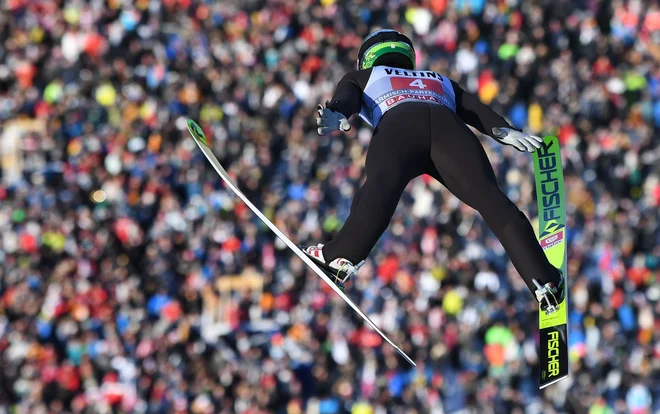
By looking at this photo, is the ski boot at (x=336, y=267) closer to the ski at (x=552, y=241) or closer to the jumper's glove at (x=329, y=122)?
the jumper's glove at (x=329, y=122)

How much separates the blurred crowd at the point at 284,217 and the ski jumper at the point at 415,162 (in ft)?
21.7

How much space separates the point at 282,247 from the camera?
13719 millimetres

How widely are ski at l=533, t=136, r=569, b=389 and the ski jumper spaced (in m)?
0.33

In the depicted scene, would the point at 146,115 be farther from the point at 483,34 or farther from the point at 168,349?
the point at 483,34

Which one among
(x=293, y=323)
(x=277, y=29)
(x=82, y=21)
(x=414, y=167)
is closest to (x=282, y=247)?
(x=293, y=323)

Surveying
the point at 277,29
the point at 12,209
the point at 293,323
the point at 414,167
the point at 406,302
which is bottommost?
the point at 12,209

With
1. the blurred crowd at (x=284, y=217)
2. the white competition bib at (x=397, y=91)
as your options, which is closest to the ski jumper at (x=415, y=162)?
the white competition bib at (x=397, y=91)

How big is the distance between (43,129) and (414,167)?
9397mm

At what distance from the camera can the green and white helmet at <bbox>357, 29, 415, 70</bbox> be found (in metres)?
6.66

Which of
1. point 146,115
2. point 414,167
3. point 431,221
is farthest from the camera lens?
point 146,115

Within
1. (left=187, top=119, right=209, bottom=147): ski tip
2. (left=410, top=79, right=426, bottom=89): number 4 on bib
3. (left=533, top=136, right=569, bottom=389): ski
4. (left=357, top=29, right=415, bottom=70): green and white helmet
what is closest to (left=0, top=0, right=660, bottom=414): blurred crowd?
(left=187, top=119, right=209, bottom=147): ski tip

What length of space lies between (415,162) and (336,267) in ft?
2.23

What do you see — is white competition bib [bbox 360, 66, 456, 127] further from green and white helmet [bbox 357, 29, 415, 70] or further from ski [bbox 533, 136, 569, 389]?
ski [bbox 533, 136, 569, 389]

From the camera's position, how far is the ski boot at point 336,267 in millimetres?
6207
